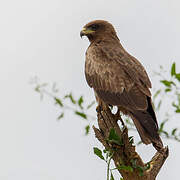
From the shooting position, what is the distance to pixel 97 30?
8.55 metres

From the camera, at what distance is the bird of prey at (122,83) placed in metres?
5.96

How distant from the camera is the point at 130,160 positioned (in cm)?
543

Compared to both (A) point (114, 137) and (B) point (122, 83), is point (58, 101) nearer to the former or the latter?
(B) point (122, 83)

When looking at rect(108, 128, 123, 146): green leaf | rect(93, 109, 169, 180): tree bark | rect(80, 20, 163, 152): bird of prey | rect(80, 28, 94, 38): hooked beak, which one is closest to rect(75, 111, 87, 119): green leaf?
rect(93, 109, 169, 180): tree bark

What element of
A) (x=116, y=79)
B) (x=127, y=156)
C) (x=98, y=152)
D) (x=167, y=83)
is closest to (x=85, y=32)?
(x=116, y=79)

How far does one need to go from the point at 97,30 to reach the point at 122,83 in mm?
2171

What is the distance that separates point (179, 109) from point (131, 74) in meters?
1.67

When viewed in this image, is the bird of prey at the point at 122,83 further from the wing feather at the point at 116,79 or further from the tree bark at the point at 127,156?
the tree bark at the point at 127,156

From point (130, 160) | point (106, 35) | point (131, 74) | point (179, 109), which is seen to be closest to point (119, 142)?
point (130, 160)

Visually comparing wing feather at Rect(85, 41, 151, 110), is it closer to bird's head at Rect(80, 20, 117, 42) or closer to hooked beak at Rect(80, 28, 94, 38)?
bird's head at Rect(80, 20, 117, 42)

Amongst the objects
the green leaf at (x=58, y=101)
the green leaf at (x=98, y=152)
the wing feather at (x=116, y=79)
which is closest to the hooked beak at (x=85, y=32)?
the wing feather at (x=116, y=79)

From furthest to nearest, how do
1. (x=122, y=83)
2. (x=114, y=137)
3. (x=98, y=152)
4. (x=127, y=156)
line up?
(x=122, y=83) → (x=127, y=156) → (x=114, y=137) → (x=98, y=152)

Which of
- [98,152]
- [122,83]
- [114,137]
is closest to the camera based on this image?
[98,152]

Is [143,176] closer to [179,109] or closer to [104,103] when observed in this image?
[179,109]
